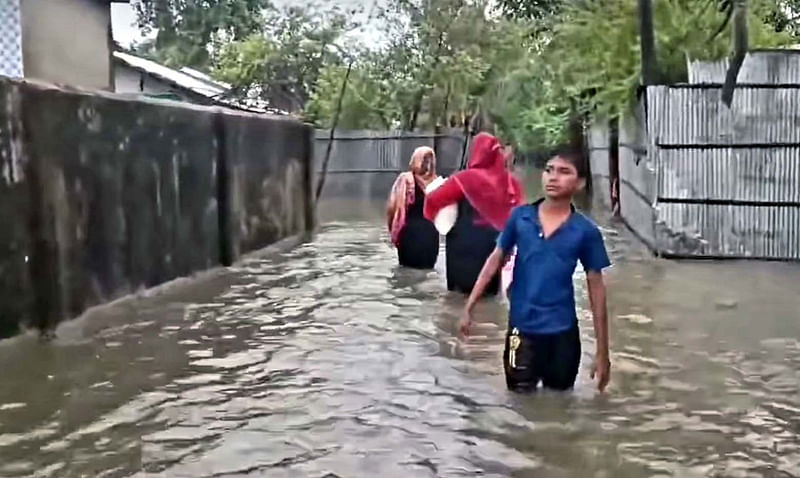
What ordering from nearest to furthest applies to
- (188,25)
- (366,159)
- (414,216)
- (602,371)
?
(602,371)
(414,216)
(366,159)
(188,25)

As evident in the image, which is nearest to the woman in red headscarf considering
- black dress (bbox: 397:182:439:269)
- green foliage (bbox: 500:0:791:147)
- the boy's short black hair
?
black dress (bbox: 397:182:439:269)

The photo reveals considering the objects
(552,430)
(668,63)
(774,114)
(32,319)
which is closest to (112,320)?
(32,319)

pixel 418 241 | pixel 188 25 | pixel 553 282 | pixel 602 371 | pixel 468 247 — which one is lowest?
pixel 602 371

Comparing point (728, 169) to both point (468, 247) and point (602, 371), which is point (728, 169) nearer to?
point (468, 247)

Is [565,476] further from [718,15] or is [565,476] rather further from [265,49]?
[265,49]

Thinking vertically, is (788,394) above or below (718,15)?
below

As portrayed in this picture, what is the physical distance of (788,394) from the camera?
6410 millimetres

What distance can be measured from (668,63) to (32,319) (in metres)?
9.56

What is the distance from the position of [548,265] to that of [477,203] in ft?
11.9

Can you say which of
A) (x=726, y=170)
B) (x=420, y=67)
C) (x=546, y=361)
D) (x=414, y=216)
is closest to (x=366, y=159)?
(x=420, y=67)

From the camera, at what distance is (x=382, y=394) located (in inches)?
251

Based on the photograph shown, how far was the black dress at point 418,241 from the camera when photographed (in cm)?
1212

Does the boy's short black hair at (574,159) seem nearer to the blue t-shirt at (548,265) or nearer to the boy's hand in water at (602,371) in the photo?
the blue t-shirt at (548,265)

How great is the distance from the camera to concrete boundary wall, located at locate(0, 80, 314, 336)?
7848 mm
